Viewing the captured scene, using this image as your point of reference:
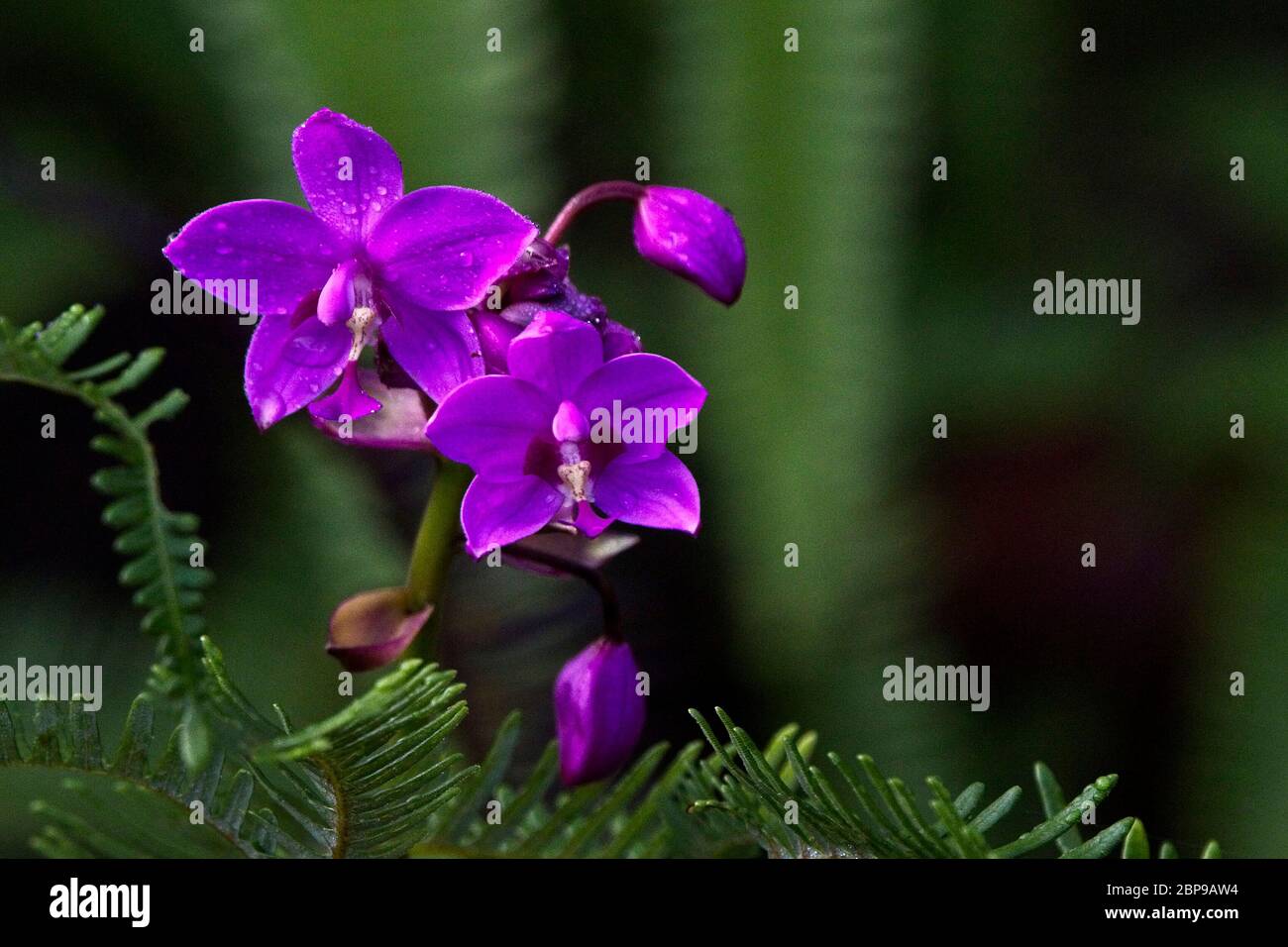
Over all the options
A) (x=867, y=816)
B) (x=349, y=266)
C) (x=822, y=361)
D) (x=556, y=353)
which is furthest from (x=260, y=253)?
(x=822, y=361)

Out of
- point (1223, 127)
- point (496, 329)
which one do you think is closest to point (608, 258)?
point (1223, 127)

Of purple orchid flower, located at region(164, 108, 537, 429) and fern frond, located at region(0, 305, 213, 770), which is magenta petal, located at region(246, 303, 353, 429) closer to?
purple orchid flower, located at region(164, 108, 537, 429)

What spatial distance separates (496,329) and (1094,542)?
3.54 feet

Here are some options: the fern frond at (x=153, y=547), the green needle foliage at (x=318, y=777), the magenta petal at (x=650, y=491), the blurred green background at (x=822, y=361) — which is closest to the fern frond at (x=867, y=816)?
the green needle foliage at (x=318, y=777)

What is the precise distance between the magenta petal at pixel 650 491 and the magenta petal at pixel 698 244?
0.33 feet

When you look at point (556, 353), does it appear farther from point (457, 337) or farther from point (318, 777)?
point (318, 777)

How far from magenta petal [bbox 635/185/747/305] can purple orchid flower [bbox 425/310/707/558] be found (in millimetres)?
79

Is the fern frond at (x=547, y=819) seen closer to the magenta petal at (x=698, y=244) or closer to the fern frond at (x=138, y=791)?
the fern frond at (x=138, y=791)

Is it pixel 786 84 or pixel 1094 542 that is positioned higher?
pixel 786 84

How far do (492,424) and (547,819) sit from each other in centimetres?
24

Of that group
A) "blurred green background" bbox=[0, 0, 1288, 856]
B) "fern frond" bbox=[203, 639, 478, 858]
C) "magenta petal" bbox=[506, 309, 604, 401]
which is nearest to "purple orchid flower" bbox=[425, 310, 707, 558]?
"magenta petal" bbox=[506, 309, 604, 401]

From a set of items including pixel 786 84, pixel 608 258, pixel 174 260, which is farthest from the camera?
pixel 608 258

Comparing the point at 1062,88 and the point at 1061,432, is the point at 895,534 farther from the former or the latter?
the point at 1062,88

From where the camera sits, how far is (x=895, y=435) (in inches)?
57.7
